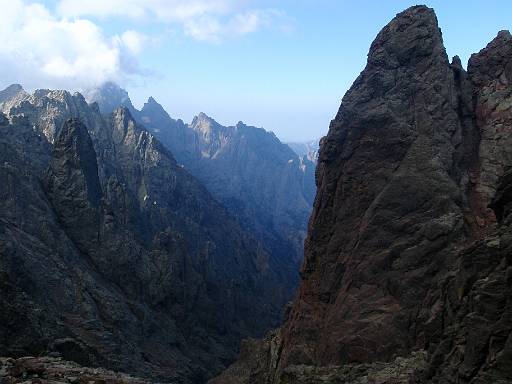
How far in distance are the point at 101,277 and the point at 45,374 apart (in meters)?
51.2

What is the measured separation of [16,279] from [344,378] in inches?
1656

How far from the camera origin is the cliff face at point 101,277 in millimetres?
58250

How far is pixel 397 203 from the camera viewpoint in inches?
1462

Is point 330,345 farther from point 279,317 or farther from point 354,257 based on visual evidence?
point 279,317

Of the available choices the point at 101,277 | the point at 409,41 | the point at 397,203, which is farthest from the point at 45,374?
the point at 101,277

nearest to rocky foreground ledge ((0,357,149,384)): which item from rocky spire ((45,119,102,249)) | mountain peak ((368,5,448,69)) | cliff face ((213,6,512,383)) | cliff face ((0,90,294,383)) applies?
cliff face ((213,6,512,383))

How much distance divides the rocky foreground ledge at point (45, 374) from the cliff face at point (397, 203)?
467 inches

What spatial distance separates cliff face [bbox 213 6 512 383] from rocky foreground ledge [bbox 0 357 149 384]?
11.9 m

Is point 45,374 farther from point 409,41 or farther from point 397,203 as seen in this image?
point 409,41

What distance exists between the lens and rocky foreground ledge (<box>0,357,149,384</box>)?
2923 cm

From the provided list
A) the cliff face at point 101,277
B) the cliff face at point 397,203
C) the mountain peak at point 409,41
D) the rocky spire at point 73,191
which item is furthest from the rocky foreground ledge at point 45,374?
the rocky spire at point 73,191

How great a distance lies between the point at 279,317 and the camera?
128m

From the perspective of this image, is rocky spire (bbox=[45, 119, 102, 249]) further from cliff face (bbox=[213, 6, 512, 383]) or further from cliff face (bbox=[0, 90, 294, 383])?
cliff face (bbox=[213, 6, 512, 383])

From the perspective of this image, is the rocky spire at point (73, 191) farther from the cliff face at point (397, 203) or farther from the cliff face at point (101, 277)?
the cliff face at point (397, 203)
